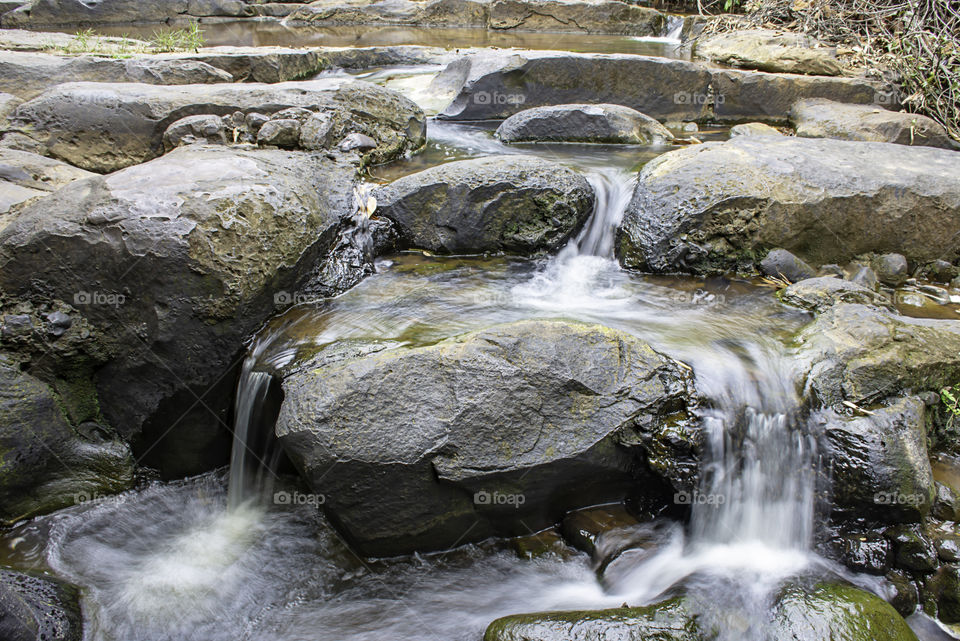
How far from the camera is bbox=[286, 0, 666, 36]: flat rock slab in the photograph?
40.9 ft

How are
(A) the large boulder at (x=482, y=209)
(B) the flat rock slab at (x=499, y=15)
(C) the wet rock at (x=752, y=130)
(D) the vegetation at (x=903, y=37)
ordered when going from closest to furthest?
1. (A) the large boulder at (x=482, y=209)
2. (C) the wet rock at (x=752, y=130)
3. (D) the vegetation at (x=903, y=37)
4. (B) the flat rock slab at (x=499, y=15)

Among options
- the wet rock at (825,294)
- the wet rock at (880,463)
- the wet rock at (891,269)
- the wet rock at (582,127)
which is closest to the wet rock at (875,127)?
the wet rock at (582,127)

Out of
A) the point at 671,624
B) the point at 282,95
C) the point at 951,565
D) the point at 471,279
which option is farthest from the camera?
the point at 282,95

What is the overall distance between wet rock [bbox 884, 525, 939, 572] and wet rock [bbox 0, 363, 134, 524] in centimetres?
407

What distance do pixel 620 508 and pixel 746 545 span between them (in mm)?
623

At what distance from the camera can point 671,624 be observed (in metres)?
2.53

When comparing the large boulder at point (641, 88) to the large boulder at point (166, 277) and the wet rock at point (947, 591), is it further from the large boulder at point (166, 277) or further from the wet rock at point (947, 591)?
the wet rock at point (947, 591)

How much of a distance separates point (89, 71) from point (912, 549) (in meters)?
7.85

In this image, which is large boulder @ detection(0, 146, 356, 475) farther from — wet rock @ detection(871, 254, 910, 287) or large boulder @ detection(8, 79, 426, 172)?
wet rock @ detection(871, 254, 910, 287)

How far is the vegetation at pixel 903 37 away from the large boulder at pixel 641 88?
408 mm

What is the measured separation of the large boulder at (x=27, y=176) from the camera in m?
3.74

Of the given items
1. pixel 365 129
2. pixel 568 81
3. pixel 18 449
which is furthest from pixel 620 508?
pixel 568 81

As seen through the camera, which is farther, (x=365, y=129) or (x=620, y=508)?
(x=365, y=129)

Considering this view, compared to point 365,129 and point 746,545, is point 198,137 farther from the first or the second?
point 746,545
